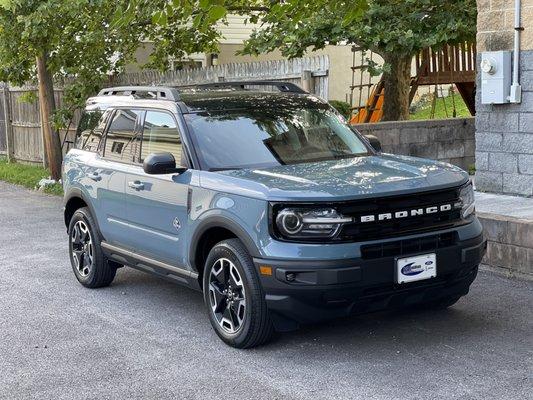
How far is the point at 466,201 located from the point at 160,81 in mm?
10727

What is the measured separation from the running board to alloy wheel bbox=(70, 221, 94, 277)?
348 millimetres

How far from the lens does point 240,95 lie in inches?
277

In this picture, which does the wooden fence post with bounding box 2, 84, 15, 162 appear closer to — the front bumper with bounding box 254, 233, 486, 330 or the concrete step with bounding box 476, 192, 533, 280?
the concrete step with bounding box 476, 192, 533, 280

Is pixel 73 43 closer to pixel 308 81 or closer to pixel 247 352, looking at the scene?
pixel 308 81

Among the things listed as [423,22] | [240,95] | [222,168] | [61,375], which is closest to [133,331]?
[61,375]

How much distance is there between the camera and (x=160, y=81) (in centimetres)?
1595

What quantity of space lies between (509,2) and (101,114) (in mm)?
4938

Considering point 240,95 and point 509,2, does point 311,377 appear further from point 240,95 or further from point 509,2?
point 509,2

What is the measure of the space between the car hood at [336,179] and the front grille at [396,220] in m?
0.06

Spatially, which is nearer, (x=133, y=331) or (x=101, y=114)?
(x=133, y=331)

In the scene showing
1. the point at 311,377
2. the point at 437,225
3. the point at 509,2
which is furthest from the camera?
the point at 509,2

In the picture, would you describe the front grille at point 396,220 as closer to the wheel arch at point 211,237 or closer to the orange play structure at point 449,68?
the wheel arch at point 211,237

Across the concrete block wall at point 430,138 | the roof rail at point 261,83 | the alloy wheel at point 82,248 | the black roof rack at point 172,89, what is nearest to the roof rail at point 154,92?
the black roof rack at point 172,89

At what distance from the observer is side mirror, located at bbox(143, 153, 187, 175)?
621cm
